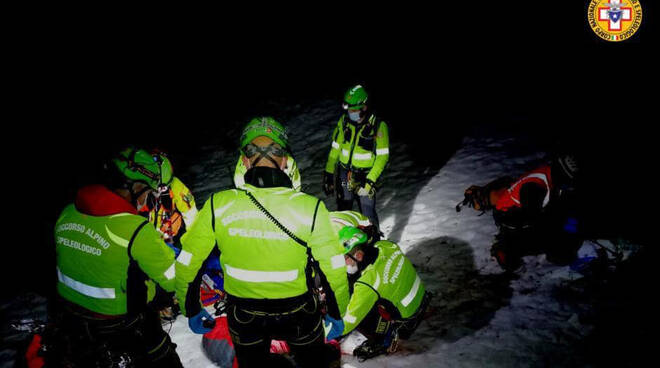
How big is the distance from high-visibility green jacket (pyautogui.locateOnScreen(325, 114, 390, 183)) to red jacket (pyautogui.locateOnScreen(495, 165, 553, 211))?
6.17ft

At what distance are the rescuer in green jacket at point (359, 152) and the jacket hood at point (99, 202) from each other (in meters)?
3.73

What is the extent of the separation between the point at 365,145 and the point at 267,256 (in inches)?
145

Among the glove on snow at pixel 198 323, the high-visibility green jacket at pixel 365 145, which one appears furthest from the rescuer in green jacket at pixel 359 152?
the glove on snow at pixel 198 323

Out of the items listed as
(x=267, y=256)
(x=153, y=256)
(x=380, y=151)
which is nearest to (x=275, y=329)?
Result: (x=267, y=256)

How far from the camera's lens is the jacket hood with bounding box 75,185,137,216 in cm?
236

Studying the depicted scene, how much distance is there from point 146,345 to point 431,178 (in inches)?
264

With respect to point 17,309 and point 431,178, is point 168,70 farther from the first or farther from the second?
point 431,178

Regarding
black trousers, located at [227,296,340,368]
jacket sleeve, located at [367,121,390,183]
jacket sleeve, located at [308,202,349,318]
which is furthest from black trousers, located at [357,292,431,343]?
jacket sleeve, located at [367,121,390,183]

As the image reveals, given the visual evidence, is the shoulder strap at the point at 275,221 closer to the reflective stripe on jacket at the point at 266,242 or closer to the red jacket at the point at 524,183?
the reflective stripe on jacket at the point at 266,242

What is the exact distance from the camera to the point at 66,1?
24.8m

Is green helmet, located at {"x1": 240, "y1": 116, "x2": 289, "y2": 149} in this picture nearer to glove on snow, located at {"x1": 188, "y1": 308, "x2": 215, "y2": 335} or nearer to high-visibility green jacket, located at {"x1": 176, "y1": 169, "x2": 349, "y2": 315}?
high-visibility green jacket, located at {"x1": 176, "y1": 169, "x2": 349, "y2": 315}

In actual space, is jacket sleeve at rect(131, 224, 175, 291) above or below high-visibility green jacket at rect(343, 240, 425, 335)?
above

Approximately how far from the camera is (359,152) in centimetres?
557

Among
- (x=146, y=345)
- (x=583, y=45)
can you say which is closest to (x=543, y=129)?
(x=583, y=45)
